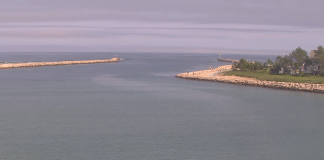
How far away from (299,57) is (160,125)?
2388 cm

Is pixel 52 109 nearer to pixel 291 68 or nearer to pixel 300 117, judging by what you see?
pixel 300 117

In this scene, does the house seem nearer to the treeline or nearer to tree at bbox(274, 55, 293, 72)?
the treeline

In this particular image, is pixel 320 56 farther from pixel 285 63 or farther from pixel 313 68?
pixel 285 63

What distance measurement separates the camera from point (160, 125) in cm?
1719

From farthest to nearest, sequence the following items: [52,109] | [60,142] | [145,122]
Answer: [52,109] → [145,122] → [60,142]

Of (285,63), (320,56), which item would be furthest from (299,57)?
(320,56)

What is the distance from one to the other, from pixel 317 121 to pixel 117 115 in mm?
10201

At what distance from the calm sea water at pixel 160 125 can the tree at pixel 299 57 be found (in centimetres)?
927

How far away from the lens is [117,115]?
19.4 metres

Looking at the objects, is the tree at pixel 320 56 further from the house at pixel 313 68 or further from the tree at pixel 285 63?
the tree at pixel 285 63

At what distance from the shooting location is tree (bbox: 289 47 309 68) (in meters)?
36.1

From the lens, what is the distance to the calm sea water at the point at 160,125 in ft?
43.9

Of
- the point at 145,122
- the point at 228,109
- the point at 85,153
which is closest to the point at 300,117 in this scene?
the point at 228,109

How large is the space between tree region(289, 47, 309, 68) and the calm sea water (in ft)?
30.4
